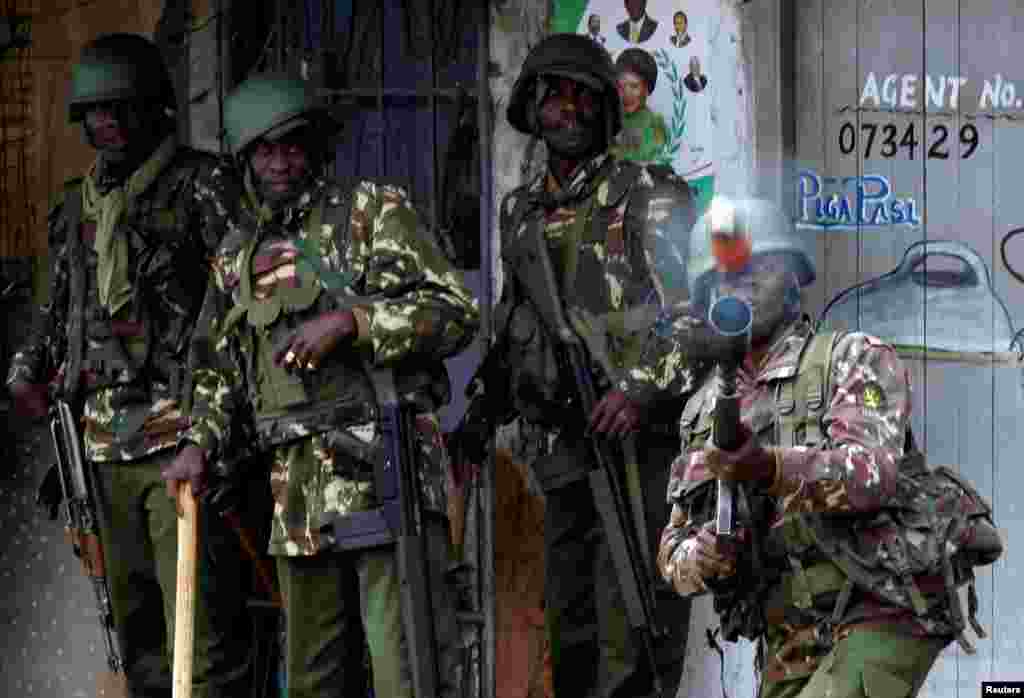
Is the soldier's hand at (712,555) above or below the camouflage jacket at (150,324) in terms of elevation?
below

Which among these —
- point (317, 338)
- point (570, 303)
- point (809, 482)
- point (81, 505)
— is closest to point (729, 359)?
point (809, 482)

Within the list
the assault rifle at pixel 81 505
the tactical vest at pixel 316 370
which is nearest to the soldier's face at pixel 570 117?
the tactical vest at pixel 316 370

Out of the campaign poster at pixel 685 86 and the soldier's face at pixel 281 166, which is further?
the campaign poster at pixel 685 86

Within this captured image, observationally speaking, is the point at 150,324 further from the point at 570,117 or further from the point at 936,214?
the point at 936,214

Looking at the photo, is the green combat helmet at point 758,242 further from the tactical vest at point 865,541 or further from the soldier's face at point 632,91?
the soldier's face at point 632,91

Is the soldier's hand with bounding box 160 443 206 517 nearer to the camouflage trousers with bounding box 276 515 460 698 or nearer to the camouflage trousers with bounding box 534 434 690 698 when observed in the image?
the camouflage trousers with bounding box 276 515 460 698

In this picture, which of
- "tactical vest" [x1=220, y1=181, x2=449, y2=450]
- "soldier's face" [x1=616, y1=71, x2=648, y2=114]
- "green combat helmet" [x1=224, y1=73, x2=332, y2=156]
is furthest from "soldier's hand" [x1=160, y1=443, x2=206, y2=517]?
"soldier's face" [x1=616, y1=71, x2=648, y2=114]

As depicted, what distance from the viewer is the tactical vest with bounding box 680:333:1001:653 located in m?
4.95

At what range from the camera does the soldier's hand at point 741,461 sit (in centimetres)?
→ 456

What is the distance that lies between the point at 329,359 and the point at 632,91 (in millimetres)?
1622

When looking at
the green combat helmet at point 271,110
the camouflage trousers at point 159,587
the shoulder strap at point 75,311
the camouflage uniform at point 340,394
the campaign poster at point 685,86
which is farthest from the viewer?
the campaign poster at point 685,86

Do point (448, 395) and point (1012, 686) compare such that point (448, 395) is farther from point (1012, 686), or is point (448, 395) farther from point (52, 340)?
point (1012, 686)

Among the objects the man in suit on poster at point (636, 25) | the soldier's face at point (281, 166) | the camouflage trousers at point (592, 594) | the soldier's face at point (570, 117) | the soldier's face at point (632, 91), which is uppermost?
the man in suit on poster at point (636, 25)

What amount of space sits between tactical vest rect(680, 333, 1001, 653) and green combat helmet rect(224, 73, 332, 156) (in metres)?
2.02
